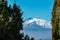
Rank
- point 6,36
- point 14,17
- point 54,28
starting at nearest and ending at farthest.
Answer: point 54,28 < point 6,36 < point 14,17

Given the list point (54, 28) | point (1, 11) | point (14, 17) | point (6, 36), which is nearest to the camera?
point (54, 28)

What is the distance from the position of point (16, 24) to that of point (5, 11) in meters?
3.19

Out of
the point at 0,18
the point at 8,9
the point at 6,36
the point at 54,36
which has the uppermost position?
the point at 8,9

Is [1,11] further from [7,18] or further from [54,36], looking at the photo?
[54,36]

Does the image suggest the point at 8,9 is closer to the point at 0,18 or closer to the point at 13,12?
the point at 13,12

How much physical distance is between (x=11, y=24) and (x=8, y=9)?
222 inches

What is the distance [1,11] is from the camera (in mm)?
53188

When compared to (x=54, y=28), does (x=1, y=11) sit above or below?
above

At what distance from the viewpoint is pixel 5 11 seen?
54.3 meters

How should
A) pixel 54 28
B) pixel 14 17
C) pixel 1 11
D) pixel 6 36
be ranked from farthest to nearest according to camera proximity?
pixel 14 17 < pixel 1 11 < pixel 6 36 < pixel 54 28

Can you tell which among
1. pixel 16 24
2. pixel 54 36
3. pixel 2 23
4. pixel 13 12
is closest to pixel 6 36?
pixel 2 23

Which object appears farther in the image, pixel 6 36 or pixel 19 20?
pixel 19 20

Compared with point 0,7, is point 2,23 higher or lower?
lower

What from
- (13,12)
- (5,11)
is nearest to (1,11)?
(5,11)
